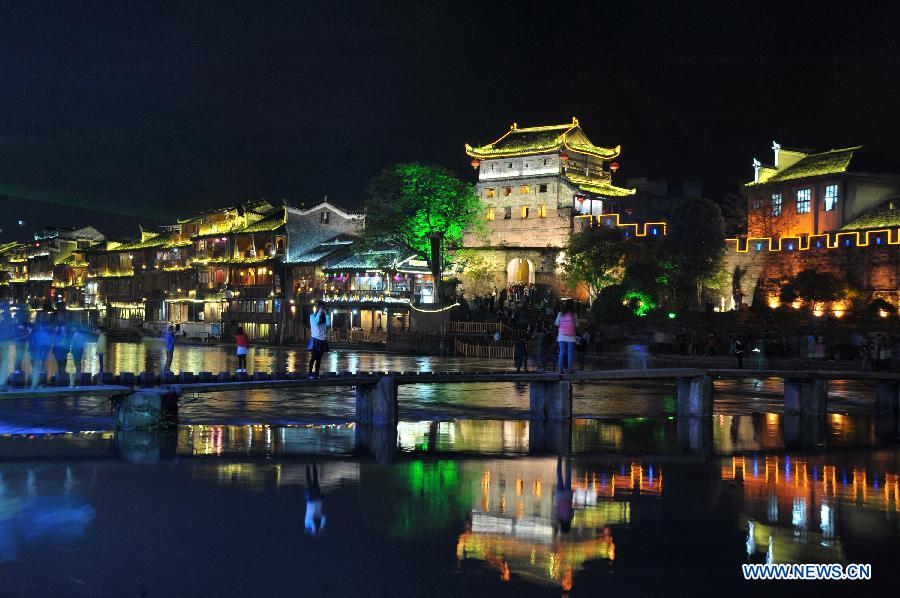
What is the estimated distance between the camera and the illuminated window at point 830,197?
58.2 meters

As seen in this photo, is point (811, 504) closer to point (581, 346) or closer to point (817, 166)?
point (581, 346)

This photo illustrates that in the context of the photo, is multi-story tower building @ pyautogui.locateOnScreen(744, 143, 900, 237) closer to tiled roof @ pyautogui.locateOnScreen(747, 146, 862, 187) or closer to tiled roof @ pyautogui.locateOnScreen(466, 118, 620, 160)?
tiled roof @ pyautogui.locateOnScreen(747, 146, 862, 187)

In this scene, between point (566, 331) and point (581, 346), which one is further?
point (581, 346)

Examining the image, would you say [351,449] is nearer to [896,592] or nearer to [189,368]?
[896,592]

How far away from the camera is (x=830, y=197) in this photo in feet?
192

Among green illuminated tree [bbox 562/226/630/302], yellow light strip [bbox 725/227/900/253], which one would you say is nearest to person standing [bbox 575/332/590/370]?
yellow light strip [bbox 725/227/900/253]

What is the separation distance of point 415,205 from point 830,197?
2640cm

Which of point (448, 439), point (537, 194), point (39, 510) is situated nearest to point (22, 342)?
point (448, 439)

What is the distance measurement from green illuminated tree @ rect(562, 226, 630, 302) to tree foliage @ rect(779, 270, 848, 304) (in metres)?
11.4

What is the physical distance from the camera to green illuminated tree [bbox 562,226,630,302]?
199 ft

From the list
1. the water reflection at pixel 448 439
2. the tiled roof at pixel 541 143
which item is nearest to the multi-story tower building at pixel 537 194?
the tiled roof at pixel 541 143

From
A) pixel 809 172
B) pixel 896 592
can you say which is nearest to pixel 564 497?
pixel 896 592

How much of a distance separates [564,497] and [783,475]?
4480 mm

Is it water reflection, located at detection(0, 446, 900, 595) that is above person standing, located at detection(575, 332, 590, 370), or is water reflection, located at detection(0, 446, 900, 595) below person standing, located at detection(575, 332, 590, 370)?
below
